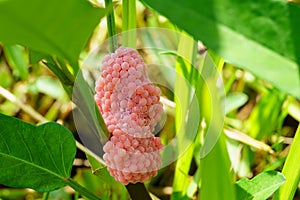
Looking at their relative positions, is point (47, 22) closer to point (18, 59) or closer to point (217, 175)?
point (217, 175)

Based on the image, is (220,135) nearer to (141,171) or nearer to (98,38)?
(141,171)

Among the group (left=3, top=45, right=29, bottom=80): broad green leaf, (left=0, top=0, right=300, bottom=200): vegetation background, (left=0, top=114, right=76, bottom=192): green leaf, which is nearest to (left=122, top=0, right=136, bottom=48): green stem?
(left=0, top=0, right=300, bottom=200): vegetation background

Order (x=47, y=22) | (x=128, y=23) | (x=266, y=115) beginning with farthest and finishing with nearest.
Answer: (x=266, y=115) → (x=128, y=23) → (x=47, y=22)

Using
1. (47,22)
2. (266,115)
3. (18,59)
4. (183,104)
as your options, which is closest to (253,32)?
(47,22)

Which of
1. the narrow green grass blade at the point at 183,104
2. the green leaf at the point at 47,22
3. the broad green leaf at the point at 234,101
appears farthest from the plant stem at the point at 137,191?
the broad green leaf at the point at 234,101

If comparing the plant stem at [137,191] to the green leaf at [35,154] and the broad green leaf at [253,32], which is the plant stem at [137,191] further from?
the broad green leaf at [253,32]

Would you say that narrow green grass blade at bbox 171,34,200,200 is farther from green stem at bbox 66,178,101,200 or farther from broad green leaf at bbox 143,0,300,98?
broad green leaf at bbox 143,0,300,98

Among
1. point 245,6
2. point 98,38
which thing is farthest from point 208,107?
point 98,38
